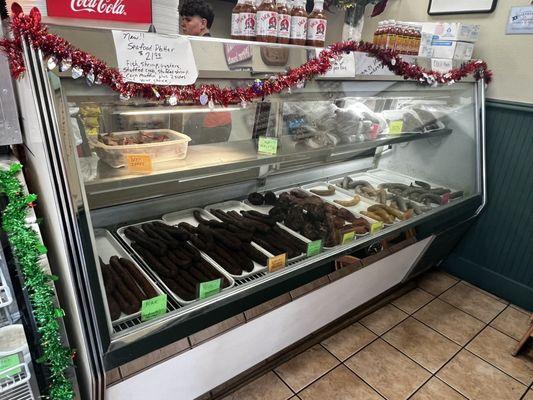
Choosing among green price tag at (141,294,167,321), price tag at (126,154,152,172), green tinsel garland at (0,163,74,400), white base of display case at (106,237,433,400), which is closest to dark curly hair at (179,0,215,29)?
price tag at (126,154,152,172)

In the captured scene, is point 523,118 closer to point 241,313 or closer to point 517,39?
point 517,39

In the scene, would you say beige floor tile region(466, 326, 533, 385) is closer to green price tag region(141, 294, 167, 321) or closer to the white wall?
the white wall

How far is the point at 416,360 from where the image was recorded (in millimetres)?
2580

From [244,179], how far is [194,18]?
3.49 ft

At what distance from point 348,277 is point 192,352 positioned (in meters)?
1.11

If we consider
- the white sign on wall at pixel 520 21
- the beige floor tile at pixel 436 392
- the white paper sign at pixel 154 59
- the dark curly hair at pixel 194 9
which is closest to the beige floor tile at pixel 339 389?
the beige floor tile at pixel 436 392

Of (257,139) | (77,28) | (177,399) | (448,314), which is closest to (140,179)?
(77,28)

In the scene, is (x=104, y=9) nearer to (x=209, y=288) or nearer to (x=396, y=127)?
(x=209, y=288)

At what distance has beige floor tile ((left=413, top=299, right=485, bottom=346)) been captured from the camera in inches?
113

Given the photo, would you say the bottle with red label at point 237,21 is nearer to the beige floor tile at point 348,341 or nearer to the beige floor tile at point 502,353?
the beige floor tile at point 348,341

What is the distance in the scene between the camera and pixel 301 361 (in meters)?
2.48

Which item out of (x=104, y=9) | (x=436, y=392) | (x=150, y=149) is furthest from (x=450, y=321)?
(x=104, y=9)

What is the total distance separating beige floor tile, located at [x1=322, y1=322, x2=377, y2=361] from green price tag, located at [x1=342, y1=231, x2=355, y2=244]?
93 cm

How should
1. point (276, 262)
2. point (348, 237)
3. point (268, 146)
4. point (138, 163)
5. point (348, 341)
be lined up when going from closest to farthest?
1. point (138, 163)
2. point (276, 262)
3. point (268, 146)
4. point (348, 237)
5. point (348, 341)
